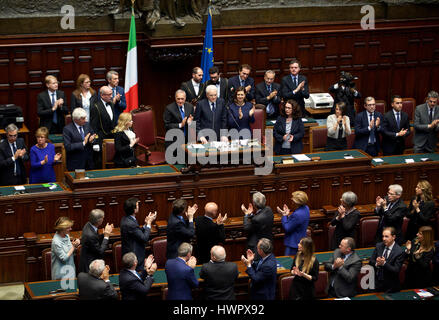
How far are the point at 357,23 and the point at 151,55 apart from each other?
4026 mm

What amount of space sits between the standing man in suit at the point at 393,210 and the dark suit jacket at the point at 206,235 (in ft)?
6.75

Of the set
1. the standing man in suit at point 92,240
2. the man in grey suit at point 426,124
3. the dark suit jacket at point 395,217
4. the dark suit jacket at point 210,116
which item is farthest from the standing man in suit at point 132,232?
the man in grey suit at point 426,124

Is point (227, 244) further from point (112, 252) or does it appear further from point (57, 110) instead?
point (57, 110)

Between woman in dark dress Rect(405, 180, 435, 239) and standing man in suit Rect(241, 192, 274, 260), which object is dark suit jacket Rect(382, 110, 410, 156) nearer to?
woman in dark dress Rect(405, 180, 435, 239)

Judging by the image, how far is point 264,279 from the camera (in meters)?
8.63

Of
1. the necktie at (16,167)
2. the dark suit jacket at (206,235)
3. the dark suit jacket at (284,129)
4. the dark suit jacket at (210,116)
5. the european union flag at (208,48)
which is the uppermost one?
the european union flag at (208,48)

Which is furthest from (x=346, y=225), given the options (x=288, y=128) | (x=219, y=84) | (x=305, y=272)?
(x=219, y=84)

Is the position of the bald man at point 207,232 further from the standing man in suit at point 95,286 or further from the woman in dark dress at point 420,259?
the woman in dark dress at point 420,259

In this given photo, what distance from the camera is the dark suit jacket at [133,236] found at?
909 cm

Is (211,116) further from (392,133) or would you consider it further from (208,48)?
(392,133)

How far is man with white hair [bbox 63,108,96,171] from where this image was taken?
1078 centimetres

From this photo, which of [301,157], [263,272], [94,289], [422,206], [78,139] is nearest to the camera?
[94,289]

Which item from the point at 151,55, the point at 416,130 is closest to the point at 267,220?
the point at 416,130

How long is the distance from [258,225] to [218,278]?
4.11 feet
